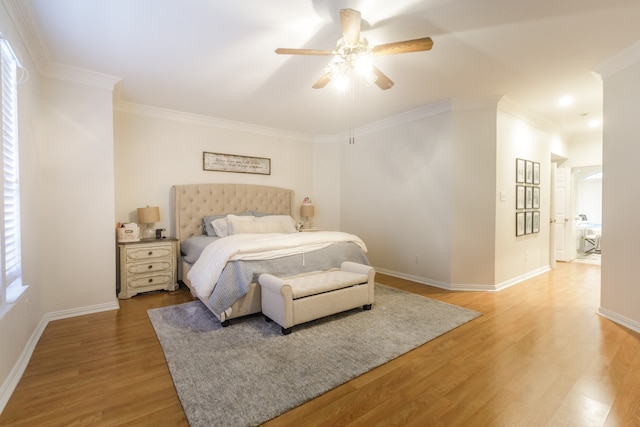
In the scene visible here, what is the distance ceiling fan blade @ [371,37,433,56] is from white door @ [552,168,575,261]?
590 centimetres

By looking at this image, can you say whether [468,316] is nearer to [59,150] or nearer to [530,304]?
[530,304]

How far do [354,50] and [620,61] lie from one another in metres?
2.68

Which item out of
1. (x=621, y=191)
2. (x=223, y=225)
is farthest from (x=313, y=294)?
(x=621, y=191)

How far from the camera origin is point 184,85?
11.3ft

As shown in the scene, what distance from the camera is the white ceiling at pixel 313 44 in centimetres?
213

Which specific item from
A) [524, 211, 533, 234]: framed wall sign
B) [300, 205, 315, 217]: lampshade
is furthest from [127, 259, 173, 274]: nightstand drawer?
[524, 211, 533, 234]: framed wall sign

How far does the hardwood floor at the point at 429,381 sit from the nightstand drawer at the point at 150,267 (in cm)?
75

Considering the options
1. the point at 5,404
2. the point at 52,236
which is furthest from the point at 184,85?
the point at 5,404

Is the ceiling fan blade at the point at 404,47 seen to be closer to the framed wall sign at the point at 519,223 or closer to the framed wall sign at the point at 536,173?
the framed wall sign at the point at 519,223

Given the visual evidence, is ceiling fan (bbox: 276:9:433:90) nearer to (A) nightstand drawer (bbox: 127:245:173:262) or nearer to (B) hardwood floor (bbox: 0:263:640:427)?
(B) hardwood floor (bbox: 0:263:640:427)

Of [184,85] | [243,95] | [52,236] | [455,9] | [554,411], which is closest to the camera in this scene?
[554,411]

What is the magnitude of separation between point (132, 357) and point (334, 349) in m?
1.58

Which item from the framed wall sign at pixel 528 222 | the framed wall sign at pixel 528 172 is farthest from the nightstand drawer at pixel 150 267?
the framed wall sign at pixel 528 172

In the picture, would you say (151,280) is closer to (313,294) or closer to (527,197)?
(313,294)
